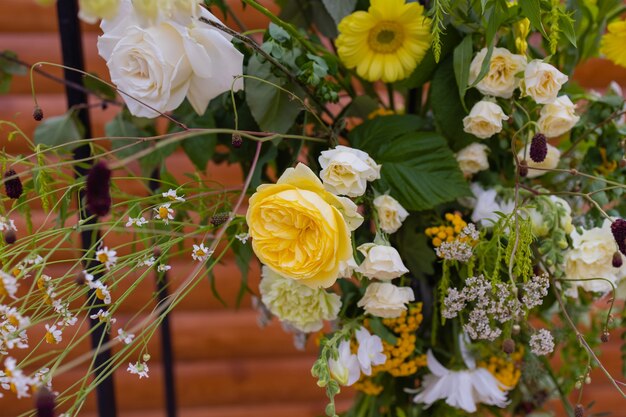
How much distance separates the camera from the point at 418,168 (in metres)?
0.56

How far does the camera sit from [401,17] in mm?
521

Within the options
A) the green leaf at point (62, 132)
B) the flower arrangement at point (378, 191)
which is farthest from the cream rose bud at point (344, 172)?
the green leaf at point (62, 132)

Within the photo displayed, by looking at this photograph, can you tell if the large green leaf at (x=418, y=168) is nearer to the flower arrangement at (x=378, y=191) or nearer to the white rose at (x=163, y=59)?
the flower arrangement at (x=378, y=191)

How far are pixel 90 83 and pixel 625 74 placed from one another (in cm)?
113

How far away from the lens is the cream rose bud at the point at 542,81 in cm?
49

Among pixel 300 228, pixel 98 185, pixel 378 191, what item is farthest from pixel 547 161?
pixel 98 185

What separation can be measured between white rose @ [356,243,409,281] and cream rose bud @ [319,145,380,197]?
1.9 inches

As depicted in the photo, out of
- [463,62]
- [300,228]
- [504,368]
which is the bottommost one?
[504,368]

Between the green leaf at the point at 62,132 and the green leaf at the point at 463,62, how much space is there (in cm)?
40

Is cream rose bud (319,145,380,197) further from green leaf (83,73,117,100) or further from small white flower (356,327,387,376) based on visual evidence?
green leaf (83,73,117,100)

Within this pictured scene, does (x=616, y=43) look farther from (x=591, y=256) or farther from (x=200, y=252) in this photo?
(x=200, y=252)

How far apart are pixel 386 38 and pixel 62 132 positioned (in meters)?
0.36

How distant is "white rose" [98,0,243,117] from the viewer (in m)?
0.46

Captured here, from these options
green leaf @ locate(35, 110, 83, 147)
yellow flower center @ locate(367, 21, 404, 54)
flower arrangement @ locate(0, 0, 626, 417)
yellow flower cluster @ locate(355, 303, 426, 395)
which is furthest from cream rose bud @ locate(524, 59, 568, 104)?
green leaf @ locate(35, 110, 83, 147)
